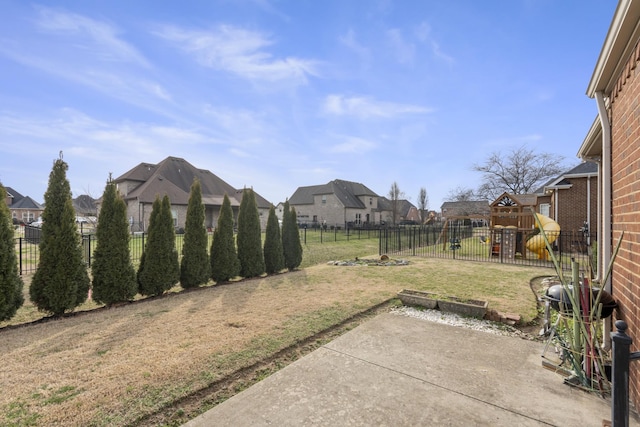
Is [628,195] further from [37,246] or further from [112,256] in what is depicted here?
[37,246]

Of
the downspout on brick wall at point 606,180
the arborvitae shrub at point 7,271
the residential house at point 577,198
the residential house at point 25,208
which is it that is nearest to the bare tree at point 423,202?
the residential house at point 577,198

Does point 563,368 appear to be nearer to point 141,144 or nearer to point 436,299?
point 436,299

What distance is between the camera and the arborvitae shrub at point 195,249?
7.17 m

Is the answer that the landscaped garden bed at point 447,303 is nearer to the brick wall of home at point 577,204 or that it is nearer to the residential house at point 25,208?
the brick wall of home at point 577,204

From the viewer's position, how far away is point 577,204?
15.4 meters

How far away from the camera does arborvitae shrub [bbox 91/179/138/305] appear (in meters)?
5.61

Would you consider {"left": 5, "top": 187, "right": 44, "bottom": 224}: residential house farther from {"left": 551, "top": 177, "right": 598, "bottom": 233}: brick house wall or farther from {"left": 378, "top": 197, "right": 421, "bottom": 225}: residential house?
{"left": 551, "top": 177, "right": 598, "bottom": 233}: brick house wall

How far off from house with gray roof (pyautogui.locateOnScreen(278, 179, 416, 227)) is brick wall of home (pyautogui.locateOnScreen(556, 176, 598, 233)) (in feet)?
86.4

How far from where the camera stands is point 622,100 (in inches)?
108

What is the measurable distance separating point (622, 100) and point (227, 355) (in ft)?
16.3

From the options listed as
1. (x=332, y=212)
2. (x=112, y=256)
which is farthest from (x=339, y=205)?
(x=112, y=256)

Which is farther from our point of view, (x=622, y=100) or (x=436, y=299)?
(x=436, y=299)

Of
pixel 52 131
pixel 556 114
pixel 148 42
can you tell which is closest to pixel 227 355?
pixel 148 42

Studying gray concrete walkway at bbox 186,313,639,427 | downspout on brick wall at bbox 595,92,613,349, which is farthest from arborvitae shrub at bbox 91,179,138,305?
downspout on brick wall at bbox 595,92,613,349
